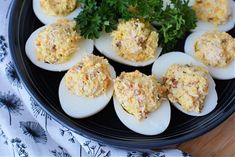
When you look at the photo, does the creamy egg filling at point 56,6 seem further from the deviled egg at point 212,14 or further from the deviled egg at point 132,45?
the deviled egg at point 212,14

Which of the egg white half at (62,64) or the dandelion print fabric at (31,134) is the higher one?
the egg white half at (62,64)

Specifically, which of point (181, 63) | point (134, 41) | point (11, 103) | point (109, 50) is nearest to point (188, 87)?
point (181, 63)

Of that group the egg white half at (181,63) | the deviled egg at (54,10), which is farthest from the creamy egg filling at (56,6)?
the egg white half at (181,63)

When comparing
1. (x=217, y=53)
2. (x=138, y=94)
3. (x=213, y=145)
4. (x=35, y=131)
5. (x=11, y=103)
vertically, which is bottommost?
(x=213, y=145)

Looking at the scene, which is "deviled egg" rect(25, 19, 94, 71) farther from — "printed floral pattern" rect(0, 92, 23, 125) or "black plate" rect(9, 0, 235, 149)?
"printed floral pattern" rect(0, 92, 23, 125)

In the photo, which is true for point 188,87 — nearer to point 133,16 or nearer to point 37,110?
point 133,16

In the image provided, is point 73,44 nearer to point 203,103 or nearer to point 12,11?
point 12,11

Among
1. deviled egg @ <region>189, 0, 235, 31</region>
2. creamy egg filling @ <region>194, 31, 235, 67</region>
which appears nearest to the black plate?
creamy egg filling @ <region>194, 31, 235, 67</region>
